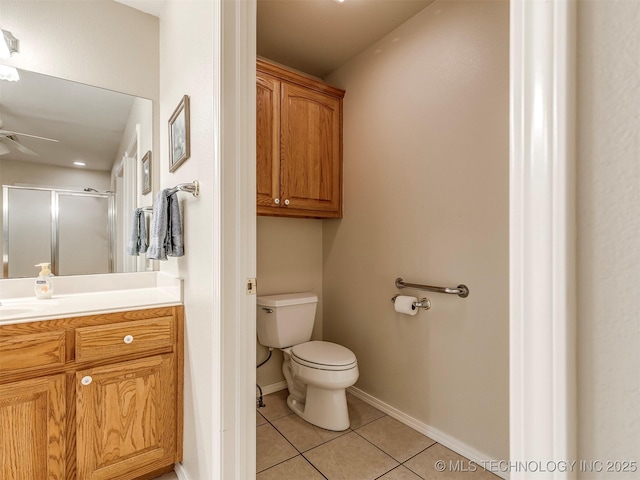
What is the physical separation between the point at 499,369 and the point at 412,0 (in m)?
2.04

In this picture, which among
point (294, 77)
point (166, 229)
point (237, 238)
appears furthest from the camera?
point (294, 77)

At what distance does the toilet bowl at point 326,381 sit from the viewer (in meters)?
1.81

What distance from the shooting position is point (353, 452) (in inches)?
65.4

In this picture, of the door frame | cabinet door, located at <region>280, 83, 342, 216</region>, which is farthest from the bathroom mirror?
the door frame

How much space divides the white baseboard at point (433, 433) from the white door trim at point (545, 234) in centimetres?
158

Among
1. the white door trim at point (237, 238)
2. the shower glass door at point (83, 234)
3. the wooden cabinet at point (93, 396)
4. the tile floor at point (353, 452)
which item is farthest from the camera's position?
the shower glass door at point (83, 234)

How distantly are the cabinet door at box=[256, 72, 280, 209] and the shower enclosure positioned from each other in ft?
3.04

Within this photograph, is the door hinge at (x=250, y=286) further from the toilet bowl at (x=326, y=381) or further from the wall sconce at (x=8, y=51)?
the wall sconce at (x=8, y=51)

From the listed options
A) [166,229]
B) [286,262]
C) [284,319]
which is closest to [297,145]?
[286,262]

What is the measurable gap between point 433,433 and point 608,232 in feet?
6.14

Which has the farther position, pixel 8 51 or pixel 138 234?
pixel 138 234

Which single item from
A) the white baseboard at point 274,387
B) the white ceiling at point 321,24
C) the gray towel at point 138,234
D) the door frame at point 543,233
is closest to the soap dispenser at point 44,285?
the gray towel at point 138,234

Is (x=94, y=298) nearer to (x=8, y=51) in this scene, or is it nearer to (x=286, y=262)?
(x=286, y=262)

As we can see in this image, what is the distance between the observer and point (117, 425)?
1352mm
